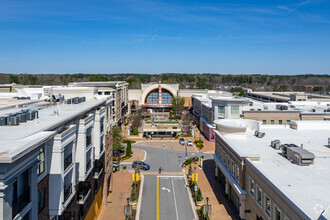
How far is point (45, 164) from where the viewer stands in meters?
11.9

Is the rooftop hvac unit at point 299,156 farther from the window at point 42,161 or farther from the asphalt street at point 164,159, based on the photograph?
the asphalt street at point 164,159

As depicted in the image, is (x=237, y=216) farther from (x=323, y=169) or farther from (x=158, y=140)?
(x=158, y=140)

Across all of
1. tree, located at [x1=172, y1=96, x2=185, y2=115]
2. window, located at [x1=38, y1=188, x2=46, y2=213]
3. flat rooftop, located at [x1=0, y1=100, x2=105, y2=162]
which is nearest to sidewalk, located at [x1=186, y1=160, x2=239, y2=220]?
window, located at [x1=38, y1=188, x2=46, y2=213]

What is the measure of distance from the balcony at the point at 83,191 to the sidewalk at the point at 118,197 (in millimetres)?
5968

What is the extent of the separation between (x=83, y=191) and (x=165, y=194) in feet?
41.1

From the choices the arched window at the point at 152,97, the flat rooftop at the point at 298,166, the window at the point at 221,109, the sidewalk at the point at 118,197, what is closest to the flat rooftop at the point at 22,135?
the flat rooftop at the point at 298,166

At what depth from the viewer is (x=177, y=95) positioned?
90500 millimetres

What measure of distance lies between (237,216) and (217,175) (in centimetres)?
860

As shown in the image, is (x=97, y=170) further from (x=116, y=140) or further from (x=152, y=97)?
(x=152, y=97)

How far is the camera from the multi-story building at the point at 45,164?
27.3 feet

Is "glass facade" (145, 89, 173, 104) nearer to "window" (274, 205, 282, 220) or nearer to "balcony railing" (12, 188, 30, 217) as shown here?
"window" (274, 205, 282, 220)

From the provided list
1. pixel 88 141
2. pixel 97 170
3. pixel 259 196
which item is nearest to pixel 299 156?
pixel 259 196

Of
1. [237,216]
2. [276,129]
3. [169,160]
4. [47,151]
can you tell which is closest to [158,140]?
[169,160]

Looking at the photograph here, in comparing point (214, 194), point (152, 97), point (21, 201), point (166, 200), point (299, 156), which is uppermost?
point (152, 97)
